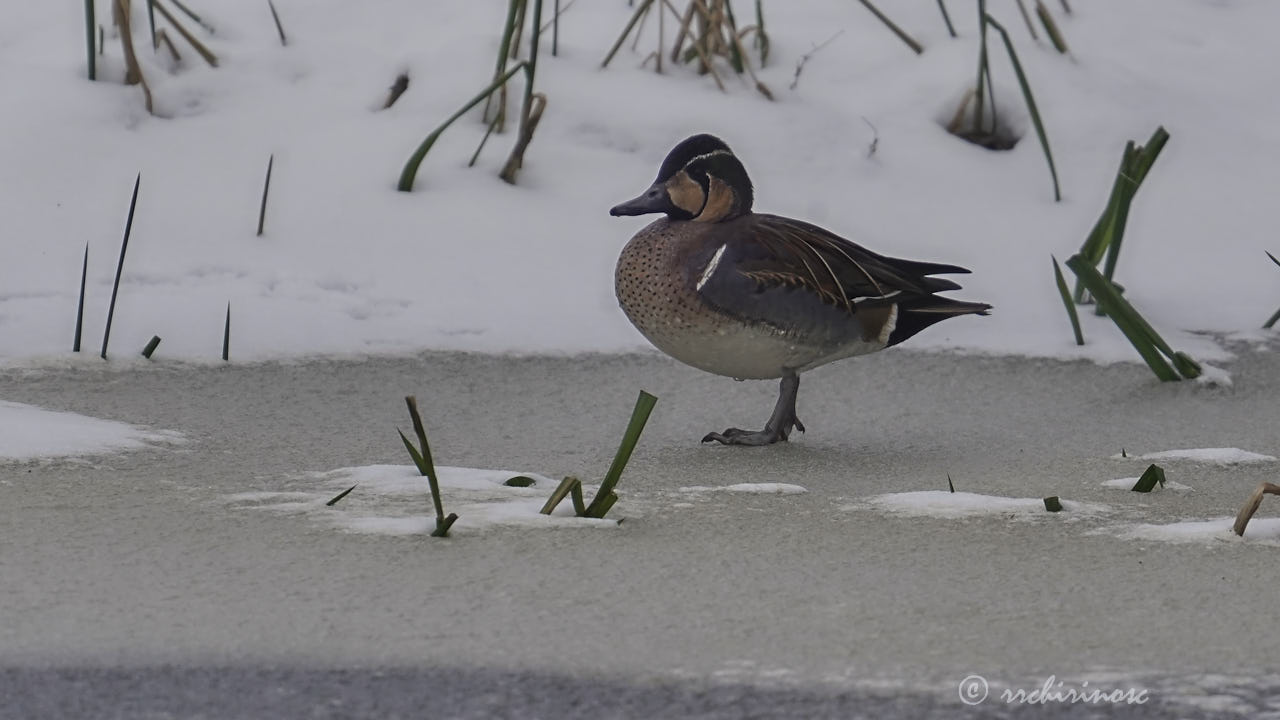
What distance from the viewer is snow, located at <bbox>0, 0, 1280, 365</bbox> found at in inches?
142

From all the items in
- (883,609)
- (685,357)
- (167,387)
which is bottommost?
(167,387)

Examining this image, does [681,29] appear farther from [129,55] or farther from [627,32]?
[129,55]

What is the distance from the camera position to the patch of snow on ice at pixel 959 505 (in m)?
2.26

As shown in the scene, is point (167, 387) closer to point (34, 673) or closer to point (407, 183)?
point (407, 183)

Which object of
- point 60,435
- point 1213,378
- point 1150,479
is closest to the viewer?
point 1150,479

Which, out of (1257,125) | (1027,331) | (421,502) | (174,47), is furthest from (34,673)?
(1257,125)

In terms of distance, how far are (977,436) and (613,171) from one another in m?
1.61

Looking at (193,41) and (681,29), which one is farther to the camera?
(681,29)

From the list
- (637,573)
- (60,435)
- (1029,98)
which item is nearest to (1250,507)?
(637,573)

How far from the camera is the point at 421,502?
2283 millimetres

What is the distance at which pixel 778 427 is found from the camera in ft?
9.64

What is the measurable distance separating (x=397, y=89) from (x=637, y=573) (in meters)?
2.92

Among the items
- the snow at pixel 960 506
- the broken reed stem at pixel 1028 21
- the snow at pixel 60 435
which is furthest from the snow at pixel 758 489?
the broken reed stem at pixel 1028 21

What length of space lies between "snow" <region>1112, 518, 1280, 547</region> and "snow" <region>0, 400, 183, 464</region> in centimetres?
153
